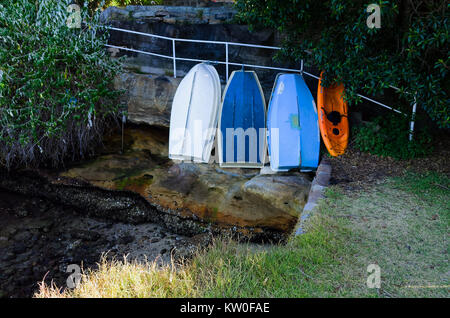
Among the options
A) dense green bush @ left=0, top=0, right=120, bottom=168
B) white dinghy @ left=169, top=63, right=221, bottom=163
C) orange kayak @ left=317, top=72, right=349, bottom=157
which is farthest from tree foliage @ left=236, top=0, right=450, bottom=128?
dense green bush @ left=0, top=0, right=120, bottom=168

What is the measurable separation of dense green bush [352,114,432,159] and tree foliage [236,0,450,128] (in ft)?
2.29

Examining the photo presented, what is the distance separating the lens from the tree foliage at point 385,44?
3838 millimetres

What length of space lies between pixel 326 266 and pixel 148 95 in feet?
14.2

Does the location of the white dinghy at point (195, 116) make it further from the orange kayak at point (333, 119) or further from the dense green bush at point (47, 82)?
the orange kayak at point (333, 119)

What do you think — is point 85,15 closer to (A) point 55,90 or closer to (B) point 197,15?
(A) point 55,90

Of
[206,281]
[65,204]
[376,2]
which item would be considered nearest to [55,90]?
[65,204]

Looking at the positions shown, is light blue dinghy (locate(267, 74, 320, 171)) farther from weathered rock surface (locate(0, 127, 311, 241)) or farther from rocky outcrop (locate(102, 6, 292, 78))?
rocky outcrop (locate(102, 6, 292, 78))

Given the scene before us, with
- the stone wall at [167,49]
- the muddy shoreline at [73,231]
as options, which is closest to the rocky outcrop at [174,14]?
the stone wall at [167,49]

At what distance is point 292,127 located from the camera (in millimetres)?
5383

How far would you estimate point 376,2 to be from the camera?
147 inches

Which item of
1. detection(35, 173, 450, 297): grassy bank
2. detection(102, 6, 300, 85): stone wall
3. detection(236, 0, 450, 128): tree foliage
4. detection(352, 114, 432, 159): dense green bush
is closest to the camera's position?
detection(35, 173, 450, 297): grassy bank

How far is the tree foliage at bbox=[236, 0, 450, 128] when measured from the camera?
3.84 metres

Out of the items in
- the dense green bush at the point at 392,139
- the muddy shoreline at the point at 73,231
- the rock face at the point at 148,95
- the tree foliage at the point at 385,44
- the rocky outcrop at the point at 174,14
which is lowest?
the muddy shoreline at the point at 73,231

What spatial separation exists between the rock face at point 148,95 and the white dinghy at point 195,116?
14.5 inches
